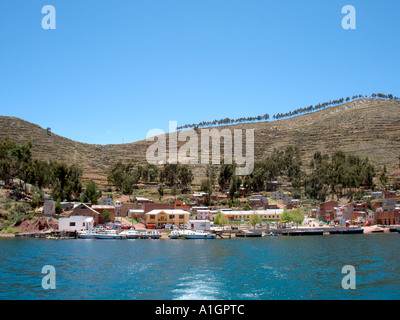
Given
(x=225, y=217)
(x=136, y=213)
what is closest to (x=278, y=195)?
(x=225, y=217)

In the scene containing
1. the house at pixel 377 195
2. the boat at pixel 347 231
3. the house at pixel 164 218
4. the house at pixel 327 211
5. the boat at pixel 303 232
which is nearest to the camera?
the boat at pixel 303 232

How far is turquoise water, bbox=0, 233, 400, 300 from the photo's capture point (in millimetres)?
24859

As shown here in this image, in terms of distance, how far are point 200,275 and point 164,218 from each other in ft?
195

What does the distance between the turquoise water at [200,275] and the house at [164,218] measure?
42.4 meters

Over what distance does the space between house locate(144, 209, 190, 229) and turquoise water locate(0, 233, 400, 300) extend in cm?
4240

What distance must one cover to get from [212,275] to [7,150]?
7670 centimetres

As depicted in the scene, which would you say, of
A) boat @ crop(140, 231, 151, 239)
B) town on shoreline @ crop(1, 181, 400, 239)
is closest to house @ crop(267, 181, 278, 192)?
town on shoreline @ crop(1, 181, 400, 239)

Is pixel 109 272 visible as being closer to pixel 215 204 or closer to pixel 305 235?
pixel 305 235

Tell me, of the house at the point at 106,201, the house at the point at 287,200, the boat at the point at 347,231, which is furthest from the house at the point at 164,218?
the house at the point at 287,200

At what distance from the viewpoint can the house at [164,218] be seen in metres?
88.9

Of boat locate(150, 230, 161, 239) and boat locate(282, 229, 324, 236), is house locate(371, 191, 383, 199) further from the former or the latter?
boat locate(150, 230, 161, 239)

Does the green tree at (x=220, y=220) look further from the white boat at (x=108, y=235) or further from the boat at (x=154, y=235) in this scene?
the white boat at (x=108, y=235)

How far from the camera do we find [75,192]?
10525 centimetres
